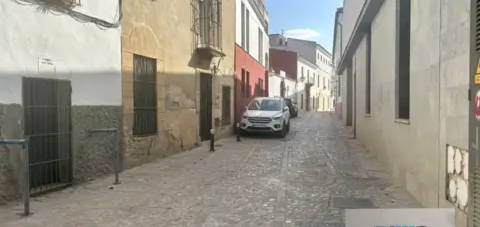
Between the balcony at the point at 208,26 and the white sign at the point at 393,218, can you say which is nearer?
the white sign at the point at 393,218

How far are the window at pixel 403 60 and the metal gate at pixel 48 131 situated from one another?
229 inches

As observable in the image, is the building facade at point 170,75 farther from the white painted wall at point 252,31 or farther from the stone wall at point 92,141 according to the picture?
the white painted wall at point 252,31

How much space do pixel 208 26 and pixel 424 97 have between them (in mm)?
10353

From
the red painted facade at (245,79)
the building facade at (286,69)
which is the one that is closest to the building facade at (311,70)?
the building facade at (286,69)

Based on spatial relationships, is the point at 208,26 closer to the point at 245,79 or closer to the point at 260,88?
the point at 245,79

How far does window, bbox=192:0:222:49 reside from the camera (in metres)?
14.8

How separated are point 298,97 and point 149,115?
41878mm

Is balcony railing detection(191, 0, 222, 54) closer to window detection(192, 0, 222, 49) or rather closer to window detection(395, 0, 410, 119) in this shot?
window detection(192, 0, 222, 49)

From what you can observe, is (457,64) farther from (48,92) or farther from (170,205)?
(48,92)

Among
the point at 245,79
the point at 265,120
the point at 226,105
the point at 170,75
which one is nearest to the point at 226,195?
the point at 170,75

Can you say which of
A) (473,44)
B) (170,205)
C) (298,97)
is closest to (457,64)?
(473,44)

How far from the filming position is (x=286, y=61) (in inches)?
2058

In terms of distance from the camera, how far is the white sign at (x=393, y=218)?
103 inches

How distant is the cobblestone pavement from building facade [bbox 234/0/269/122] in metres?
9.69
